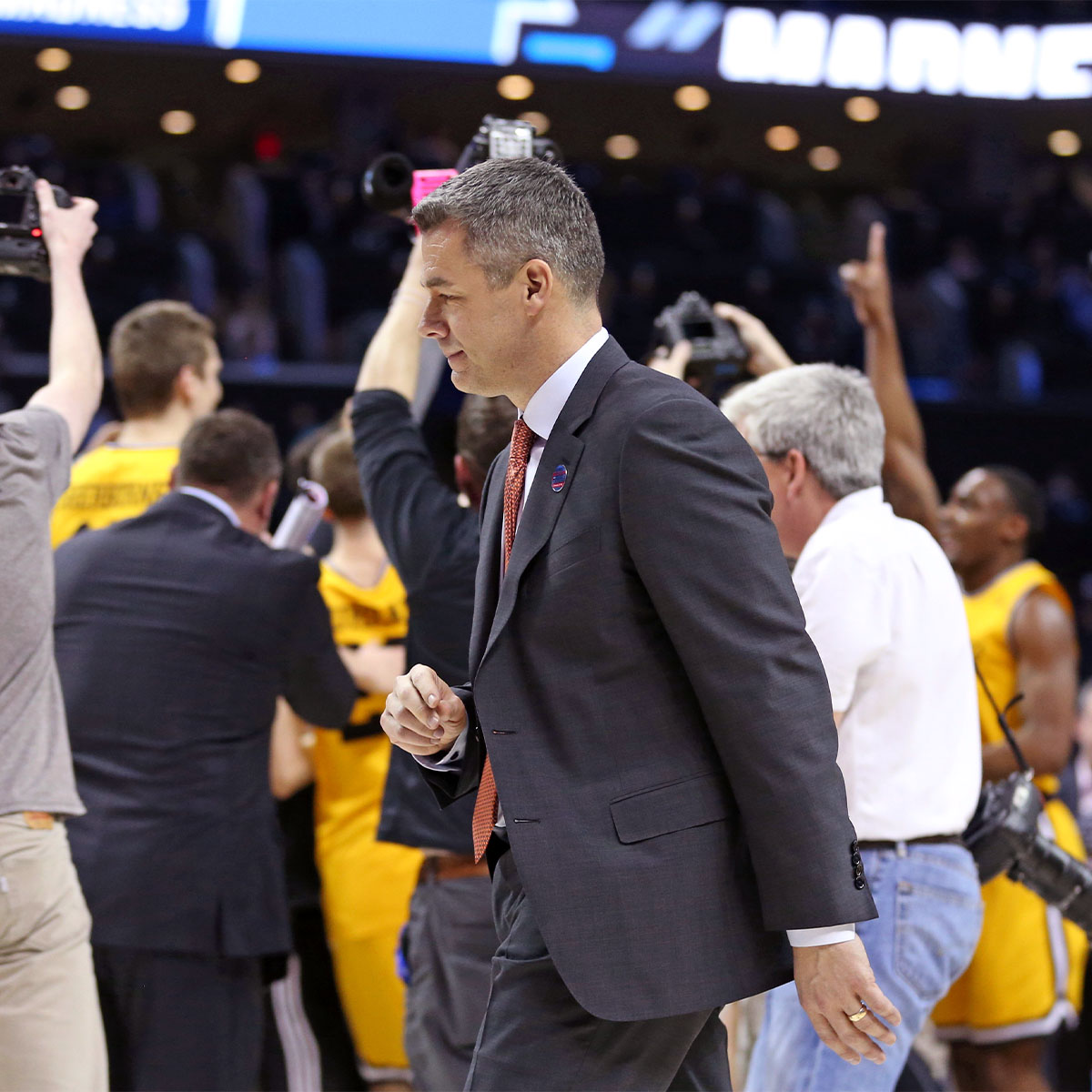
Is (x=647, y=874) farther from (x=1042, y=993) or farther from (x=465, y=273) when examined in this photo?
(x=1042, y=993)

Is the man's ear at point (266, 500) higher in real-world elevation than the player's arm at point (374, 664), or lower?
higher

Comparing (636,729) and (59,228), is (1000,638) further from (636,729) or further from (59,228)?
(59,228)

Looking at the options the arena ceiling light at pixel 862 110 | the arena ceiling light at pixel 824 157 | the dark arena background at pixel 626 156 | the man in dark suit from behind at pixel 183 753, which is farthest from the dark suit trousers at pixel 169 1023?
the arena ceiling light at pixel 824 157

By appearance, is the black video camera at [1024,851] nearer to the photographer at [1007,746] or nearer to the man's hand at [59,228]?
the photographer at [1007,746]

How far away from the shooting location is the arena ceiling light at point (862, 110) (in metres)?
12.1

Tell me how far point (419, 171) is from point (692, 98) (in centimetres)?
1041

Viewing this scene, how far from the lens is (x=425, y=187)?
2492 millimetres

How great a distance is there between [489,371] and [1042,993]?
2.32 meters

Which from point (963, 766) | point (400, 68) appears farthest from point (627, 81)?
point (963, 766)

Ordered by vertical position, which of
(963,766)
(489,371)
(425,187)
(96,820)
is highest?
(425,187)

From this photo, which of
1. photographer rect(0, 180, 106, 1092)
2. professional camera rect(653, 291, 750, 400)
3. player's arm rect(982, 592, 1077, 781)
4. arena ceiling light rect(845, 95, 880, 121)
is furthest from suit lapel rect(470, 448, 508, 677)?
arena ceiling light rect(845, 95, 880, 121)

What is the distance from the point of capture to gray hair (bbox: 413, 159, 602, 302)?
158 centimetres

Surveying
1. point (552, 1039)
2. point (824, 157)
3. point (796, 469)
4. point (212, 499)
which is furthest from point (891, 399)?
point (824, 157)

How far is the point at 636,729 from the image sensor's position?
149 centimetres
